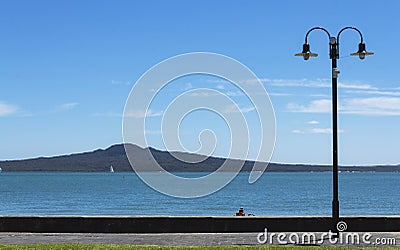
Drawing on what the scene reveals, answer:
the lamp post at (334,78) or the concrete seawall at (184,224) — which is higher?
the lamp post at (334,78)

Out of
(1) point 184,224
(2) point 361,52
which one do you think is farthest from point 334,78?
(1) point 184,224

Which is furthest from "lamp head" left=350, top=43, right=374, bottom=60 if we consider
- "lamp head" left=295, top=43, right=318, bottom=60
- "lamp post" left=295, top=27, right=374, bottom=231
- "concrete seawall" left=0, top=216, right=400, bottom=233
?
"concrete seawall" left=0, top=216, right=400, bottom=233

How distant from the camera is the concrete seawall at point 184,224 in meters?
19.3

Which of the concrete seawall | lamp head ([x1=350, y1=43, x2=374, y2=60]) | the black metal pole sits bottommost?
the concrete seawall

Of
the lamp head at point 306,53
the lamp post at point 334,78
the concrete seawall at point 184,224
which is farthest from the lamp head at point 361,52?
the concrete seawall at point 184,224

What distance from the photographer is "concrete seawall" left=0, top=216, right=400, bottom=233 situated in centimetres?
1931

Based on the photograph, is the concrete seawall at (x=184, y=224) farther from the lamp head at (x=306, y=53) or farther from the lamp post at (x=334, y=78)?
the lamp head at (x=306, y=53)

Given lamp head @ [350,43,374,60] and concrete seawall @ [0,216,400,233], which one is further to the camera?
concrete seawall @ [0,216,400,233]

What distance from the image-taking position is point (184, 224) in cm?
1944

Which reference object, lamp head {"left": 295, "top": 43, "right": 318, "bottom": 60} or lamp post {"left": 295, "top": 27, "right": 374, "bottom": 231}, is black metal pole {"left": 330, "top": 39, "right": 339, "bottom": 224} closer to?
lamp post {"left": 295, "top": 27, "right": 374, "bottom": 231}

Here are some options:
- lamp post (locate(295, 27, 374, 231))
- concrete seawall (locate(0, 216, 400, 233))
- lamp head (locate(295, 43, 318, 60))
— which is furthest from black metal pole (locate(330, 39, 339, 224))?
concrete seawall (locate(0, 216, 400, 233))

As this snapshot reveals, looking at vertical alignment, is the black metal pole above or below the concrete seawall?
above

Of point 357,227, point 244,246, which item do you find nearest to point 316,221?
point 357,227

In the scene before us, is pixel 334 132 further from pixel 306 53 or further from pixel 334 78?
pixel 306 53
